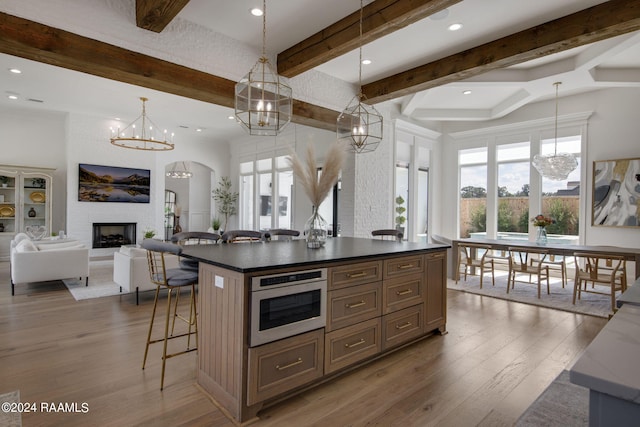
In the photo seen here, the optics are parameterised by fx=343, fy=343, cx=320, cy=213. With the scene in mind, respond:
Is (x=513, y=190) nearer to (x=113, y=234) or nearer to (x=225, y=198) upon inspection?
(x=225, y=198)

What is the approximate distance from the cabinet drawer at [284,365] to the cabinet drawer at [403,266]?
83 cm

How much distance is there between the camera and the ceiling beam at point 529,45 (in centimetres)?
334

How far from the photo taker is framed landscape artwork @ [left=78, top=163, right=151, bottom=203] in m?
7.89

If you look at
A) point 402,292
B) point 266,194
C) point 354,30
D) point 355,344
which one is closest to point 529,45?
point 354,30

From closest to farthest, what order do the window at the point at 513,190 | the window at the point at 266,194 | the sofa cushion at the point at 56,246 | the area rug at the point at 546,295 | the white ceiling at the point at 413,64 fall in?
1. the white ceiling at the point at 413,64
2. the area rug at the point at 546,295
3. the sofa cushion at the point at 56,246
4. the window at the point at 513,190
5. the window at the point at 266,194

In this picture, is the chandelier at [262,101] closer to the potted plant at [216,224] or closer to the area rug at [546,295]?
the area rug at [546,295]

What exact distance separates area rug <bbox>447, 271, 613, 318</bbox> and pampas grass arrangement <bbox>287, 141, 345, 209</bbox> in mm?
3648

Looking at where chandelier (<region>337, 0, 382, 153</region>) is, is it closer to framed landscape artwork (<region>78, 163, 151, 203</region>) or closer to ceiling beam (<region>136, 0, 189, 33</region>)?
ceiling beam (<region>136, 0, 189, 33</region>)

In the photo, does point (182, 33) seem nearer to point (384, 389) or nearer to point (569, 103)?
point (384, 389)

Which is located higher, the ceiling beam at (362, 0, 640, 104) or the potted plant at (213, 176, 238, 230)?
the ceiling beam at (362, 0, 640, 104)

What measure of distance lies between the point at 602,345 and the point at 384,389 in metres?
1.87

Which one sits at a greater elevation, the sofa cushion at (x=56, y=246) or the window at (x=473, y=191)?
the window at (x=473, y=191)

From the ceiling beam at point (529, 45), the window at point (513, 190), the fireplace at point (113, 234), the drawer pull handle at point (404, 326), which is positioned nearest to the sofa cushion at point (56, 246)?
the fireplace at point (113, 234)

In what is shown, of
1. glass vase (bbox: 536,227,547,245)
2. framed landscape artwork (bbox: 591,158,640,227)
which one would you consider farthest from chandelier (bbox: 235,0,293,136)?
framed landscape artwork (bbox: 591,158,640,227)
